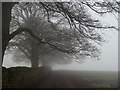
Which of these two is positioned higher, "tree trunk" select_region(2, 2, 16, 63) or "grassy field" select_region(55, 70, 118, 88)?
"tree trunk" select_region(2, 2, 16, 63)

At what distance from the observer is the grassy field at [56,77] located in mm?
3564

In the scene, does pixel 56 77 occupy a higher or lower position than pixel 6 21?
lower

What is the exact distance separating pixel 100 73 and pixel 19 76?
1370 mm

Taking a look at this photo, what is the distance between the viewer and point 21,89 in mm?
3619

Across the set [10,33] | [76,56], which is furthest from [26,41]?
[76,56]

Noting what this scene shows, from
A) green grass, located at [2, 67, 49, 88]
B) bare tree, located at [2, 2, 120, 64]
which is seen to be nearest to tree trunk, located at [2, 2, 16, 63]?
bare tree, located at [2, 2, 120, 64]

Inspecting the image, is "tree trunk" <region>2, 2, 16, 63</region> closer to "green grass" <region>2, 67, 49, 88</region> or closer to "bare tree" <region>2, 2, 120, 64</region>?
"bare tree" <region>2, 2, 120, 64</region>

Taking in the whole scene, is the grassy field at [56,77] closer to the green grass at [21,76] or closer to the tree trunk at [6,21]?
the green grass at [21,76]

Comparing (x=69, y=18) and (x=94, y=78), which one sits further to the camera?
(x=69, y=18)

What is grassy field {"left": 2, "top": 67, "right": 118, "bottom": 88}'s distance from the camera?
356 cm

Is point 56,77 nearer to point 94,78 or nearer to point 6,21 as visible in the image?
point 94,78

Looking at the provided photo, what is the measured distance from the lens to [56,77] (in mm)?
3639

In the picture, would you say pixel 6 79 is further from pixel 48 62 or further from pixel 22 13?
pixel 22 13

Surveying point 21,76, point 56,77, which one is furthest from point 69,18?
point 21,76
